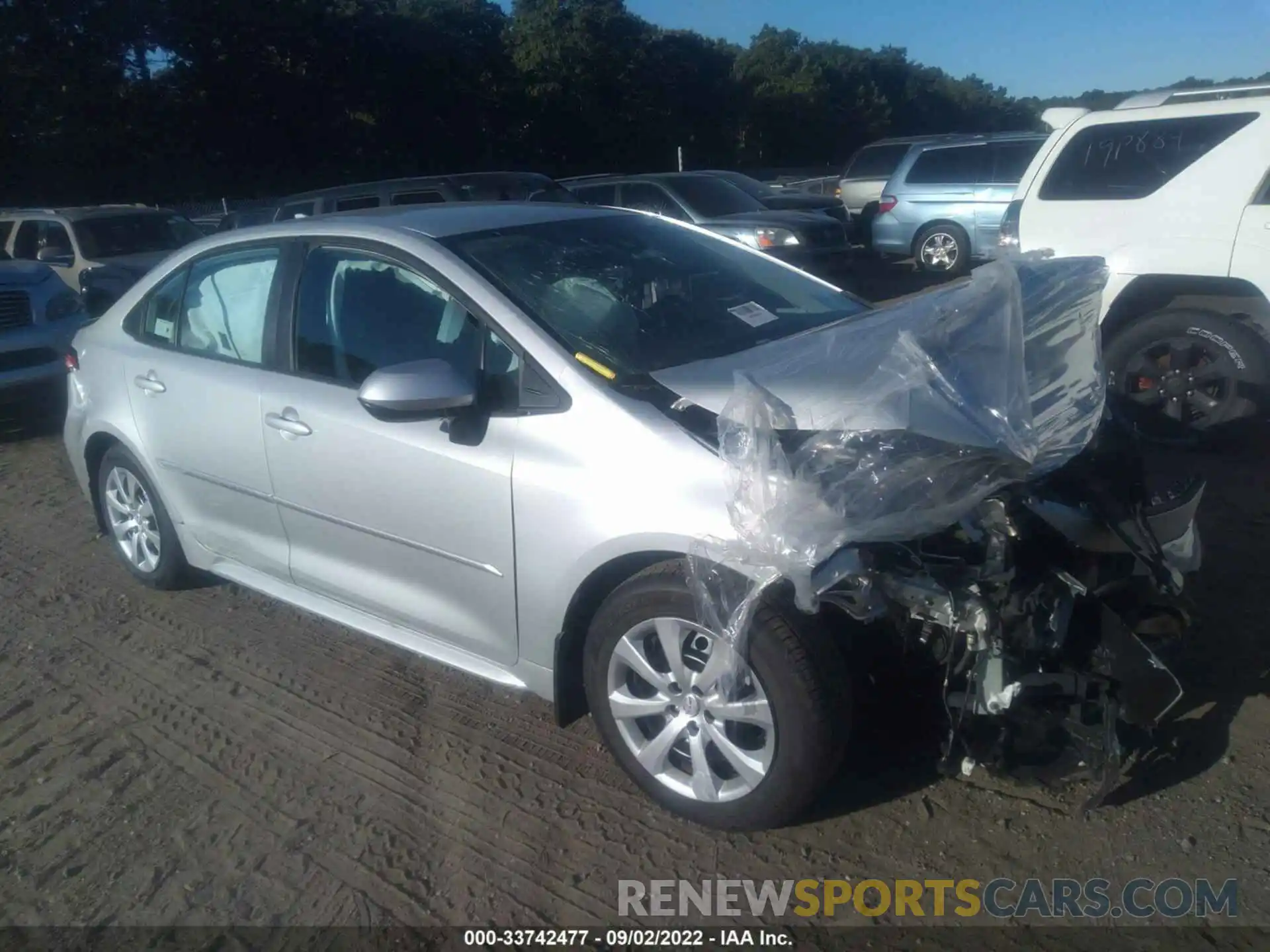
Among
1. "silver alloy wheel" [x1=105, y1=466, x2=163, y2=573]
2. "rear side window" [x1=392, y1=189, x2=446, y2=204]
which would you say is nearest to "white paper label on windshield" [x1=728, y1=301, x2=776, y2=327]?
"silver alloy wheel" [x1=105, y1=466, x2=163, y2=573]

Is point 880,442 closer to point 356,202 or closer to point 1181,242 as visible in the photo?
point 1181,242

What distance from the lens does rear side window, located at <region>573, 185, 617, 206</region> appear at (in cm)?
1378

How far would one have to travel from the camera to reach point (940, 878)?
A: 9.39 feet

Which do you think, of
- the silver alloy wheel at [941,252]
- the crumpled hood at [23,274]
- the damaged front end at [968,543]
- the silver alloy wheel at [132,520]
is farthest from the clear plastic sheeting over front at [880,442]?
the silver alloy wheel at [941,252]

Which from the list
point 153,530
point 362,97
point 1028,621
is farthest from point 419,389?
point 362,97

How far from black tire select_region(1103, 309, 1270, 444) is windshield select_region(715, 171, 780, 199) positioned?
354 inches

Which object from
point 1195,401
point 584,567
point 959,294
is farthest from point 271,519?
point 1195,401

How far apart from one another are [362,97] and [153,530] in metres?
35.8

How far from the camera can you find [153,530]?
194 inches

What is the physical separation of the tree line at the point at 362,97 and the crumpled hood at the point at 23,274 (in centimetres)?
2283

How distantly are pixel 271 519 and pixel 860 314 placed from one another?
2460 mm

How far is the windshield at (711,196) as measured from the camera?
1337 cm

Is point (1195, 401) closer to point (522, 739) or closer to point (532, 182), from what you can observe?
point (522, 739)

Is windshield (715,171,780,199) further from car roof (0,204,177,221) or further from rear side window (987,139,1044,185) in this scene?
→ car roof (0,204,177,221)
